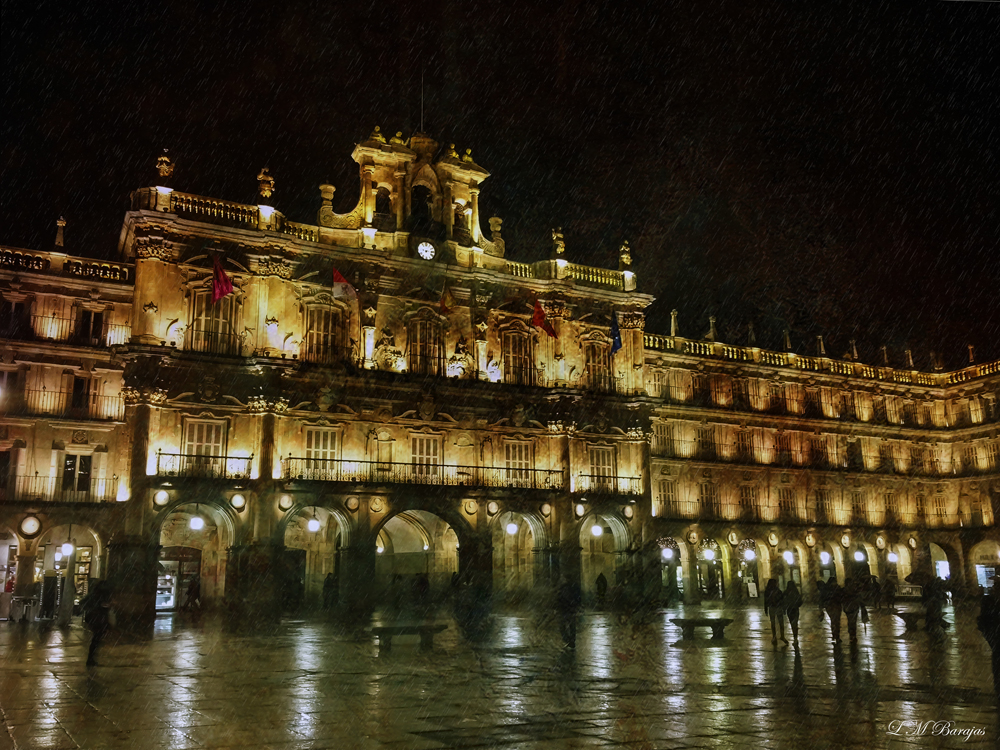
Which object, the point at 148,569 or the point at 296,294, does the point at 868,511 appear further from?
the point at 148,569

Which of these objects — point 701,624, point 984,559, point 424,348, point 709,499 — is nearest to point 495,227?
point 424,348

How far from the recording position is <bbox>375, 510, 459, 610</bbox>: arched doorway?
40219 mm

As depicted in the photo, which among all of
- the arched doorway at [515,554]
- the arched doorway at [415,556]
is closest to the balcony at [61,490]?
the arched doorway at [415,556]

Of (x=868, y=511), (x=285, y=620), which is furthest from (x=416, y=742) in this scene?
(x=868, y=511)

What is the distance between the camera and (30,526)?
37625 mm

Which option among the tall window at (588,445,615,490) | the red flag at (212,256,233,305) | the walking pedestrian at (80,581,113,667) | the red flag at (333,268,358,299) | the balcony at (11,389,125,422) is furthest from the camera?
the tall window at (588,445,615,490)

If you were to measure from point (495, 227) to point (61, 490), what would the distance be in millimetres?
23862

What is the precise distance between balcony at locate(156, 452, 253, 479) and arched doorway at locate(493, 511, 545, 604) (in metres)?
11.9

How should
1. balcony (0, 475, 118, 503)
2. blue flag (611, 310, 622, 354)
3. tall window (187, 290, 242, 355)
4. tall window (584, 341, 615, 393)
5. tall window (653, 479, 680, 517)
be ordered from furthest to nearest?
tall window (653, 479, 680, 517)
tall window (584, 341, 615, 393)
blue flag (611, 310, 622, 354)
balcony (0, 475, 118, 503)
tall window (187, 290, 242, 355)

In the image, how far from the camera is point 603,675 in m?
17.7

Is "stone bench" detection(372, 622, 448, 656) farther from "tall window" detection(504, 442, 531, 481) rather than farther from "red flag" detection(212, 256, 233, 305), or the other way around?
"tall window" detection(504, 442, 531, 481)

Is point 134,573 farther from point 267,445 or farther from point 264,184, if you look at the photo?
point 264,184

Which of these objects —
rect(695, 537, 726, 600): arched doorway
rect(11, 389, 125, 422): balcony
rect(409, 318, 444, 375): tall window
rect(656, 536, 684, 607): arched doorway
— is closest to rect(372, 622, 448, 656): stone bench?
rect(409, 318, 444, 375): tall window

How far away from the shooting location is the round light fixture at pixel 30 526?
3744 cm
